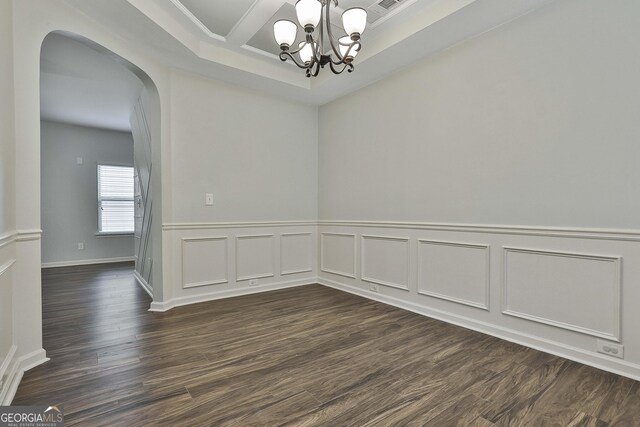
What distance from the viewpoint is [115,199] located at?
6.57 m

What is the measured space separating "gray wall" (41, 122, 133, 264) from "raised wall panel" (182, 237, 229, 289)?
4096 mm

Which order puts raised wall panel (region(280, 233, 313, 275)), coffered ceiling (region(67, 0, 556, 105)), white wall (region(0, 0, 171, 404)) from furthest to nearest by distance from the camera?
raised wall panel (region(280, 233, 313, 275))
coffered ceiling (region(67, 0, 556, 105))
white wall (region(0, 0, 171, 404))

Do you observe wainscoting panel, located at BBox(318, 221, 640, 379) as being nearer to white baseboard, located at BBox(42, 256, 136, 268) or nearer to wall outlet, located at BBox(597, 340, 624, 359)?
wall outlet, located at BBox(597, 340, 624, 359)

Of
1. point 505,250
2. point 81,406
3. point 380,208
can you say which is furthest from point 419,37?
point 81,406

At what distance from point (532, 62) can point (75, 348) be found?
4.03 m

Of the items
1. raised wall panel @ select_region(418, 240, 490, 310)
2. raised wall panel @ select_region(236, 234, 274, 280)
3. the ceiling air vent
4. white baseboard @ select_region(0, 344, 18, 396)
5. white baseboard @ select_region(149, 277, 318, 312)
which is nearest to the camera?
white baseboard @ select_region(0, 344, 18, 396)

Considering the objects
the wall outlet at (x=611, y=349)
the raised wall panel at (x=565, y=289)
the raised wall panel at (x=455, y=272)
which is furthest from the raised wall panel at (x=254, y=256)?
the wall outlet at (x=611, y=349)

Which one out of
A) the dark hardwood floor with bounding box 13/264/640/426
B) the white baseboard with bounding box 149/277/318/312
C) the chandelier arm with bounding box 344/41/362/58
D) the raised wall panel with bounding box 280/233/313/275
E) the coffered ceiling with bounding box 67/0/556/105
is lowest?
the dark hardwood floor with bounding box 13/264/640/426

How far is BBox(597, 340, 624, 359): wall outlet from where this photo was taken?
2.01 metres

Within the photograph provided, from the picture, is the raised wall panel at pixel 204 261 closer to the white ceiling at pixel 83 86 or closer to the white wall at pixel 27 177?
the white wall at pixel 27 177

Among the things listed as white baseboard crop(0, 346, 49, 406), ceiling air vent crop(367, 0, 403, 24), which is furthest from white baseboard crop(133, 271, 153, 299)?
ceiling air vent crop(367, 0, 403, 24)

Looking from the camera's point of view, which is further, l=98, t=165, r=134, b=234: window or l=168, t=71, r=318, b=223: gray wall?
l=98, t=165, r=134, b=234: window

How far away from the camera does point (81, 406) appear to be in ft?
5.44

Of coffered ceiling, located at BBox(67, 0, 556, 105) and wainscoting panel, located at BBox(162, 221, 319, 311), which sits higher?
coffered ceiling, located at BBox(67, 0, 556, 105)
